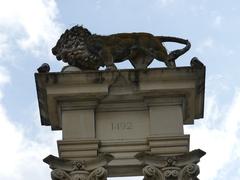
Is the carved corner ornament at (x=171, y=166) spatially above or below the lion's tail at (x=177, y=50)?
below

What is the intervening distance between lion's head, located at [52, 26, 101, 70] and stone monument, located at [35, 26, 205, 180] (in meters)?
0.02

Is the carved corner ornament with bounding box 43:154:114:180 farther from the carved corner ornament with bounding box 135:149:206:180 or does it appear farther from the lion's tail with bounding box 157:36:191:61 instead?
the lion's tail with bounding box 157:36:191:61

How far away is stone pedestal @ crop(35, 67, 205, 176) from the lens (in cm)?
1196

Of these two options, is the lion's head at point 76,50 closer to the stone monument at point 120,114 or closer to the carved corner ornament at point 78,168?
the stone monument at point 120,114

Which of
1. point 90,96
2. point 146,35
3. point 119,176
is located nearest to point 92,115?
point 90,96

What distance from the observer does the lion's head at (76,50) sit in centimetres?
1307

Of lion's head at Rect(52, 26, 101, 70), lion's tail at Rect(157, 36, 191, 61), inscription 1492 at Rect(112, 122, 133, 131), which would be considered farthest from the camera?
lion's tail at Rect(157, 36, 191, 61)

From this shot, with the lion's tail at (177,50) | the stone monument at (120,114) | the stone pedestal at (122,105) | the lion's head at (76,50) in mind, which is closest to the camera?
the stone monument at (120,114)

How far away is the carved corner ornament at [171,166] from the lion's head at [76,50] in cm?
246

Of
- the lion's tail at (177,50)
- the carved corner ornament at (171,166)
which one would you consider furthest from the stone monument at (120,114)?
the lion's tail at (177,50)

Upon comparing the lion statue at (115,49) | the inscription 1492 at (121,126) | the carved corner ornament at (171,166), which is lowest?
the carved corner ornament at (171,166)

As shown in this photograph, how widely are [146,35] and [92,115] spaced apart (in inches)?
86.3

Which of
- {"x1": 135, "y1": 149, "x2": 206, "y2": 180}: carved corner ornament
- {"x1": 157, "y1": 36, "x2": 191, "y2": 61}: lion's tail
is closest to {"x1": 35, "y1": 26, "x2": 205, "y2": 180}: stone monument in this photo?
{"x1": 135, "y1": 149, "x2": 206, "y2": 180}: carved corner ornament

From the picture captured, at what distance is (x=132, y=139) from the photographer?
1207 cm
